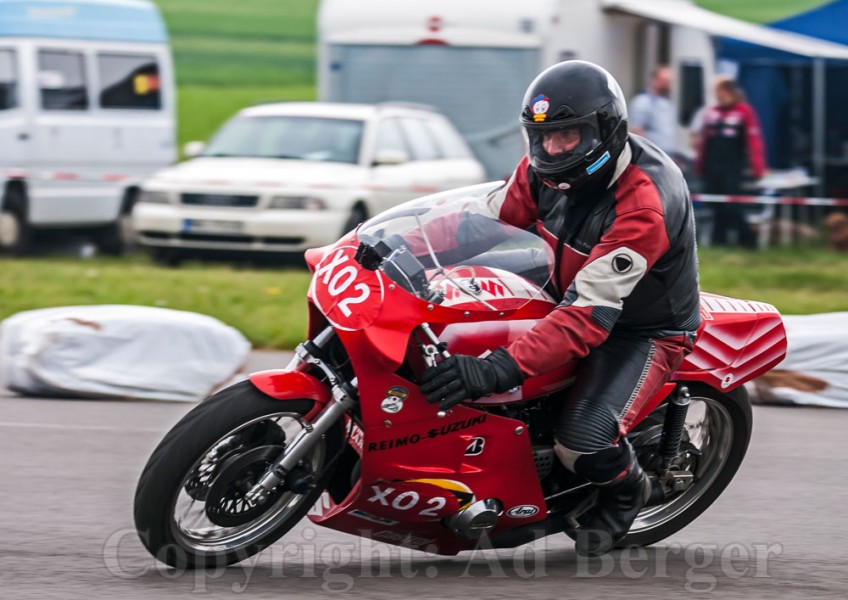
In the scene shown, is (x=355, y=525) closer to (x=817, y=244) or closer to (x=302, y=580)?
(x=302, y=580)

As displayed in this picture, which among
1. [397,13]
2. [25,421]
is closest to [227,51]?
[397,13]

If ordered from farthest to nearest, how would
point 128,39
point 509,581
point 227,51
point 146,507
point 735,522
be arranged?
point 227,51 → point 128,39 → point 735,522 → point 509,581 → point 146,507

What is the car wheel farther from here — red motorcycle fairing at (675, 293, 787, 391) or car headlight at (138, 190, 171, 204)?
red motorcycle fairing at (675, 293, 787, 391)

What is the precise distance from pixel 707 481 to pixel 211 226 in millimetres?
→ 8862

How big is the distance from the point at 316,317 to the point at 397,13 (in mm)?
12593

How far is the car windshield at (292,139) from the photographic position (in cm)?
1441

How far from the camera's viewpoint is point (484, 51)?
16922 mm

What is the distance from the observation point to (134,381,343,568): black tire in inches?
181

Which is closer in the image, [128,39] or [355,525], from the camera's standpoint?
[355,525]

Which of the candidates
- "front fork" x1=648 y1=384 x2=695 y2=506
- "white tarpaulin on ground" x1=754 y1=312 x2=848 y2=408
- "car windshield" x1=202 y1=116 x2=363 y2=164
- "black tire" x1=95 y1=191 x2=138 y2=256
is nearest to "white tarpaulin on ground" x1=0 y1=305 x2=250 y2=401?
"white tarpaulin on ground" x1=754 y1=312 x2=848 y2=408

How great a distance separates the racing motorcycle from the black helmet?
0.39 m

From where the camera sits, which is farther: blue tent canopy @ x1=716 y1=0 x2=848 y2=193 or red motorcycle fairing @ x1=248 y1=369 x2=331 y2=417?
blue tent canopy @ x1=716 y1=0 x2=848 y2=193

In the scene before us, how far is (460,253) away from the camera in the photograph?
484 centimetres

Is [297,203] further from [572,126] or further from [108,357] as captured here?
[572,126]
